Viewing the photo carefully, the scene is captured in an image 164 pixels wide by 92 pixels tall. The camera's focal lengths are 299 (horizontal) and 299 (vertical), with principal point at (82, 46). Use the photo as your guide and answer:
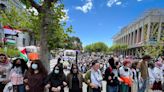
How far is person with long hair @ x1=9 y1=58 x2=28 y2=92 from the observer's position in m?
8.21

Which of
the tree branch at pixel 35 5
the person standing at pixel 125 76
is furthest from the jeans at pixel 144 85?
the tree branch at pixel 35 5

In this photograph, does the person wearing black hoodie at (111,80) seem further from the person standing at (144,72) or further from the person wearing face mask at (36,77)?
the person wearing face mask at (36,77)

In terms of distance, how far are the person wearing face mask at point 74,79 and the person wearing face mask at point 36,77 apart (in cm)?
71

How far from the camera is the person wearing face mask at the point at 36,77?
795 cm

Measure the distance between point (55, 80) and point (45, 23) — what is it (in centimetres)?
158

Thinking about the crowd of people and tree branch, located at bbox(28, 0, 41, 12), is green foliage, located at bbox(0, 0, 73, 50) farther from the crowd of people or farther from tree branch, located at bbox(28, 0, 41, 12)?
the crowd of people

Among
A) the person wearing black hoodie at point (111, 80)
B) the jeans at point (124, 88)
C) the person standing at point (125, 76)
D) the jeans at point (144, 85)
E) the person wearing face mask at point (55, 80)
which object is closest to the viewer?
the person wearing face mask at point (55, 80)

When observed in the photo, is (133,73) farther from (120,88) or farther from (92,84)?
(92,84)

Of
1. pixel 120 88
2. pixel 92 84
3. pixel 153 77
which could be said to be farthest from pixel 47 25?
pixel 153 77

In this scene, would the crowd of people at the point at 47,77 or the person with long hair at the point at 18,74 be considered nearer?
the crowd of people at the point at 47,77

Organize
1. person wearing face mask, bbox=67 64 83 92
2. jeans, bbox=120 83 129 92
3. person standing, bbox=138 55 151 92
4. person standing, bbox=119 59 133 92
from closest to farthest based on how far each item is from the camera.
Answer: person wearing face mask, bbox=67 64 83 92, person standing, bbox=119 59 133 92, jeans, bbox=120 83 129 92, person standing, bbox=138 55 151 92

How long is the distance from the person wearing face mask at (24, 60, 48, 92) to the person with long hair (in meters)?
0.29

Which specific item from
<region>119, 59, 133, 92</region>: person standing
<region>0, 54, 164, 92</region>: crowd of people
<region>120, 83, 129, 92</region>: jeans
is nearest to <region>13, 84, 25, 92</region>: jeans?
<region>0, 54, 164, 92</region>: crowd of people

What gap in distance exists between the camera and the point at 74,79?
8266mm
